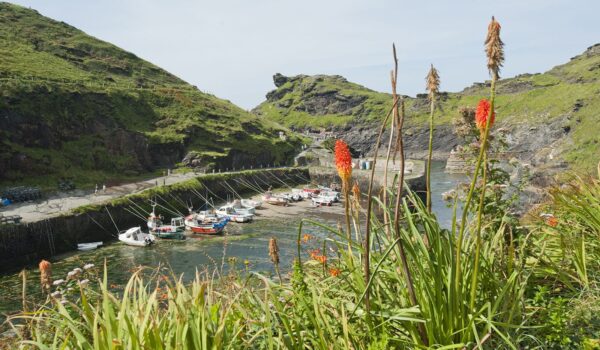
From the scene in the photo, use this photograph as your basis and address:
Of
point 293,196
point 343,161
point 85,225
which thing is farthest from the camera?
point 293,196

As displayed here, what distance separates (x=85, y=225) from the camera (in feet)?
103

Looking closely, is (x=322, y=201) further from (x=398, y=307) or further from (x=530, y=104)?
(x=530, y=104)

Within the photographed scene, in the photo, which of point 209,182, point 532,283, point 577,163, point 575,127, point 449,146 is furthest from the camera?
point 449,146

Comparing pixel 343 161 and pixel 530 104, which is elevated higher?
pixel 530 104

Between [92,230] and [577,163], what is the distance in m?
44.6

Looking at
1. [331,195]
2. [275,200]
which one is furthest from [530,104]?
[275,200]

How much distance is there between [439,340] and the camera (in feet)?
8.93

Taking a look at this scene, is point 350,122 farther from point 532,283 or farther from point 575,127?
point 532,283

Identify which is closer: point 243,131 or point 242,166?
point 242,166

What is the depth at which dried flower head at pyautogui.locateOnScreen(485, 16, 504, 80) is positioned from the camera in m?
2.19

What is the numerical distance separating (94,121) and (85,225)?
25909 mm

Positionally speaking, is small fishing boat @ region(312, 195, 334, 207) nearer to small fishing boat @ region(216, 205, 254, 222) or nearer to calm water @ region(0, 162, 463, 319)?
calm water @ region(0, 162, 463, 319)

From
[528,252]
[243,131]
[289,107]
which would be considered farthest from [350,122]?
[528,252]

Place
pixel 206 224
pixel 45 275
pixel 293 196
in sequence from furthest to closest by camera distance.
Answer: pixel 293 196 < pixel 206 224 < pixel 45 275
